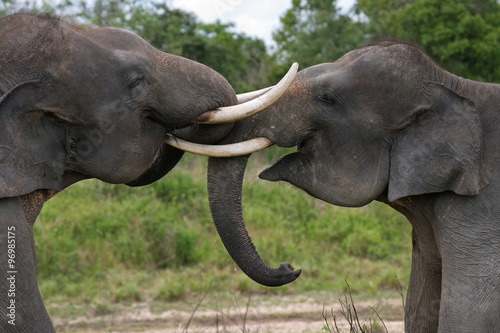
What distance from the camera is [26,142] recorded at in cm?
325

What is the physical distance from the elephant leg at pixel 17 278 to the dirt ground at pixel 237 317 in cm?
300

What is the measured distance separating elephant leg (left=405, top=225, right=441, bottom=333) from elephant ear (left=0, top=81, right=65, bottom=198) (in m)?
2.05

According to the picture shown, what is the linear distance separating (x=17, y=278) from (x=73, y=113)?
0.79m

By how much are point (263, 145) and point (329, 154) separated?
0.36 m

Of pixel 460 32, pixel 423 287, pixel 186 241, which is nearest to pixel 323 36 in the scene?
pixel 460 32

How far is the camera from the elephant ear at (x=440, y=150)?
363 centimetres

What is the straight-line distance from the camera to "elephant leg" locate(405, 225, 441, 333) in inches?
160

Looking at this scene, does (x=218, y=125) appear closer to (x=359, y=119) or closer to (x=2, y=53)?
(x=359, y=119)

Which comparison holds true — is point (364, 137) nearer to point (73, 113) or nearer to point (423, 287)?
point (423, 287)

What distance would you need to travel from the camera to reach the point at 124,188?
9.43 metres

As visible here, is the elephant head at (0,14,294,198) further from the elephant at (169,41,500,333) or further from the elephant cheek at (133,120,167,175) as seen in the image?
the elephant at (169,41,500,333)

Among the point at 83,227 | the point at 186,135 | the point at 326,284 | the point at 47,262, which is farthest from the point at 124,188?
the point at 186,135

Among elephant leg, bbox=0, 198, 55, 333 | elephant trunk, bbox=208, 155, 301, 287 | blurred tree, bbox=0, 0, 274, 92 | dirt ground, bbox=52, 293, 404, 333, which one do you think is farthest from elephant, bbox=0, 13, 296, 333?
blurred tree, bbox=0, 0, 274, 92

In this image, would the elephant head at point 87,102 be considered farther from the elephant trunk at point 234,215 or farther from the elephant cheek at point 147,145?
the elephant trunk at point 234,215
